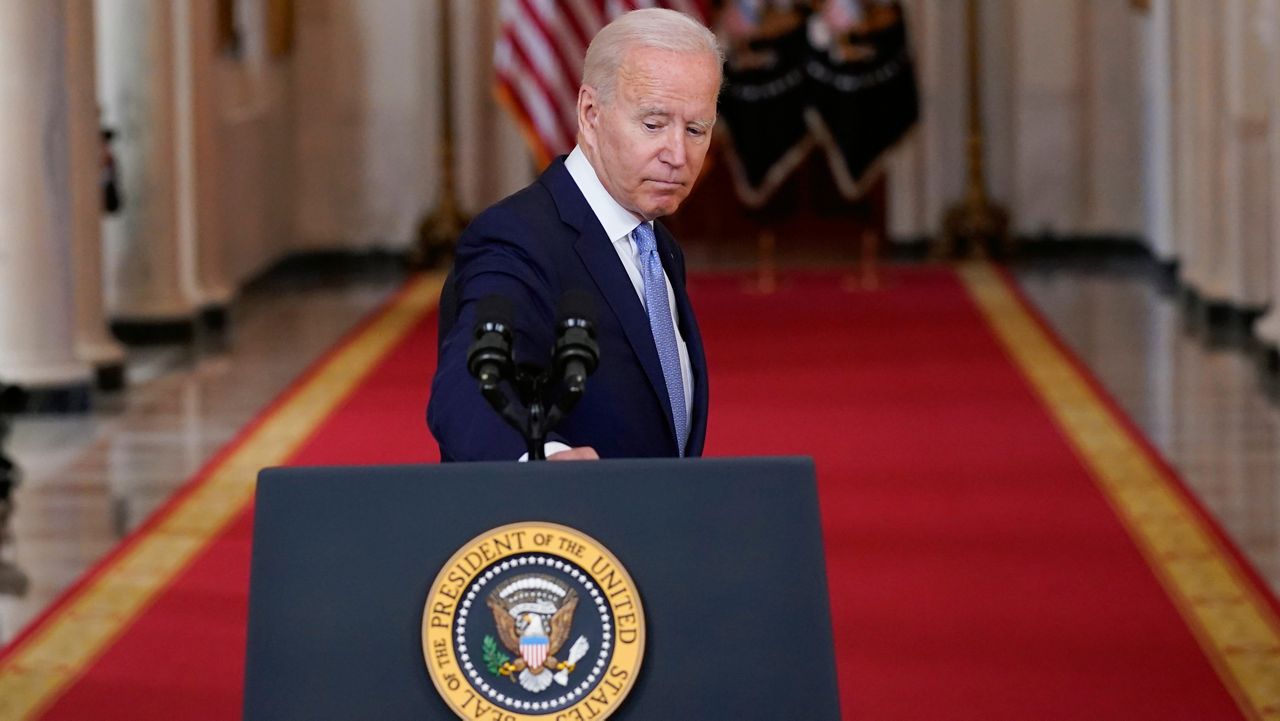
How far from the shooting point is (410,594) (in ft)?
8.08

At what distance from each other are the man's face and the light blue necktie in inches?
3.6

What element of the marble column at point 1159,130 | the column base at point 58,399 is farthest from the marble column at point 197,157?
the marble column at point 1159,130

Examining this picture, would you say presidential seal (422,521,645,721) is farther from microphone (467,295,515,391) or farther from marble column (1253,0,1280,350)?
marble column (1253,0,1280,350)

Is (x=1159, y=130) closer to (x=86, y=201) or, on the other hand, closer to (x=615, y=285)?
(x=86, y=201)

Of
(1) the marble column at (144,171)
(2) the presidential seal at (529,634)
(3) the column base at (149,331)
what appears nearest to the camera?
(2) the presidential seal at (529,634)

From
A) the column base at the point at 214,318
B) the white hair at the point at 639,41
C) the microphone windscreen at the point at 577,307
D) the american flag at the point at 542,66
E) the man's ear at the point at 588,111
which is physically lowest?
the column base at the point at 214,318

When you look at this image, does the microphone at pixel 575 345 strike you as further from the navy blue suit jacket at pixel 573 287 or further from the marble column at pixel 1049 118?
the marble column at pixel 1049 118

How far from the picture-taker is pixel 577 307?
8.43 ft

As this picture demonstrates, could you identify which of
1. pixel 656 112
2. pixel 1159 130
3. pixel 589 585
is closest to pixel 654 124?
pixel 656 112

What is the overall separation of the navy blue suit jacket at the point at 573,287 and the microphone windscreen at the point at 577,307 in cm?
26

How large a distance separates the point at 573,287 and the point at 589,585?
644 millimetres

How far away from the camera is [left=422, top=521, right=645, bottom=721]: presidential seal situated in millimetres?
2443

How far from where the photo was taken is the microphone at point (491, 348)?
8.15 feet

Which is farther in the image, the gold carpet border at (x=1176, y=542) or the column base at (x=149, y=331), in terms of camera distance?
the column base at (x=149, y=331)
